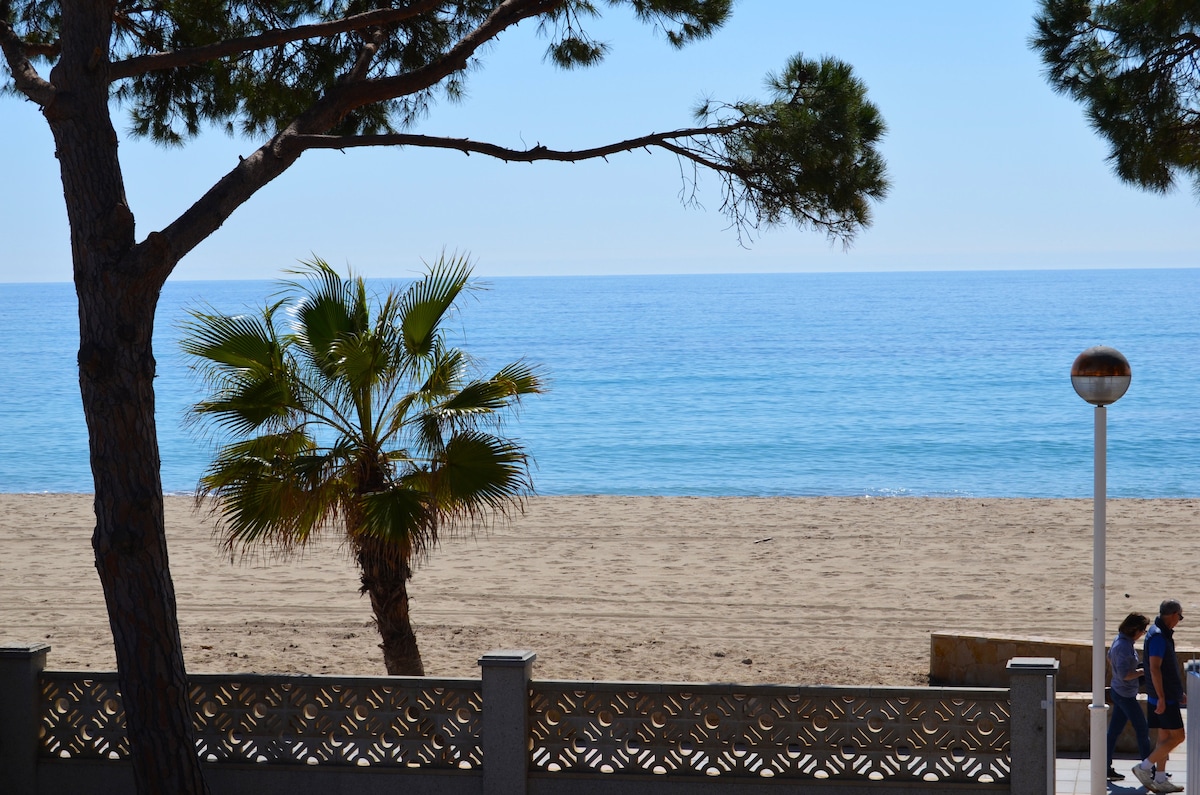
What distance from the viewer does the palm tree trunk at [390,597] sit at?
8914mm

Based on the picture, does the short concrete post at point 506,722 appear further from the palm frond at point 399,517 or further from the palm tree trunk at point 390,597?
the palm tree trunk at point 390,597

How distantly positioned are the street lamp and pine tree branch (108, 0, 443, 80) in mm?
5116

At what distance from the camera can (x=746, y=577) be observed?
55.5 feet

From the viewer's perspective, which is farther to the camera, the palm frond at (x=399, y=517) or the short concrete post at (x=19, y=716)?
the palm frond at (x=399, y=517)

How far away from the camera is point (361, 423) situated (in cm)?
896

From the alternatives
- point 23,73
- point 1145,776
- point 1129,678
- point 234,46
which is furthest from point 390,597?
point 1145,776

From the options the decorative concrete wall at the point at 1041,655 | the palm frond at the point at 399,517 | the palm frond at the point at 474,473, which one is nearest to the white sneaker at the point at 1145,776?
the decorative concrete wall at the point at 1041,655

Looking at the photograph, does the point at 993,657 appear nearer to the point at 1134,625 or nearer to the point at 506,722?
the point at 1134,625

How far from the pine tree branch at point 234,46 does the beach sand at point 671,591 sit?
6.51 m

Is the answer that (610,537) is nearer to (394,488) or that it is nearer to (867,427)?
(394,488)

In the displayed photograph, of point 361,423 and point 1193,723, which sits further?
point 361,423

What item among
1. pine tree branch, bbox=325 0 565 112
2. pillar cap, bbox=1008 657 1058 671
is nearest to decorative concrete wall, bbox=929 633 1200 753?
pillar cap, bbox=1008 657 1058 671

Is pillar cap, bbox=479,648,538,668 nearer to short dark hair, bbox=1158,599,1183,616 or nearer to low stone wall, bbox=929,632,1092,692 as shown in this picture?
short dark hair, bbox=1158,599,1183,616

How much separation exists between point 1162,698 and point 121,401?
6.83 m
